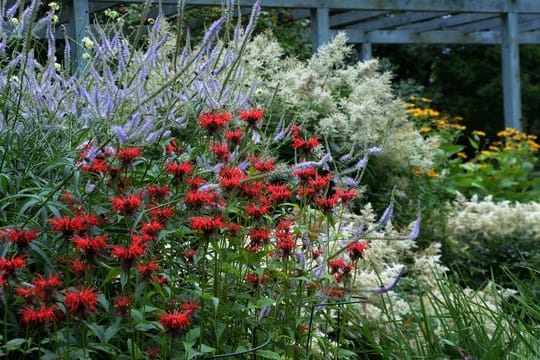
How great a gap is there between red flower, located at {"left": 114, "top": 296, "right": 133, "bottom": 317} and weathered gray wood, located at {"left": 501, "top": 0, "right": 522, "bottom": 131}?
10.5 m

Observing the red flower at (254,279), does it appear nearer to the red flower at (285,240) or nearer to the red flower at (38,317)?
the red flower at (285,240)

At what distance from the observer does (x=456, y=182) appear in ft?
26.9

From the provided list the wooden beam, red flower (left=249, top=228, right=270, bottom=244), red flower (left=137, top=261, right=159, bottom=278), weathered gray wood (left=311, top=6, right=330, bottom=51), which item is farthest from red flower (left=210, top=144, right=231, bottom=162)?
weathered gray wood (left=311, top=6, right=330, bottom=51)

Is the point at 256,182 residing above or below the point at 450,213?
above

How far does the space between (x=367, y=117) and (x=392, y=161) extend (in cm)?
75

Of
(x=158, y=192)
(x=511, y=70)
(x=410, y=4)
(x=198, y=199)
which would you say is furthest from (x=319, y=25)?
(x=198, y=199)

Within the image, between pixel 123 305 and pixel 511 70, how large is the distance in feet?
35.2

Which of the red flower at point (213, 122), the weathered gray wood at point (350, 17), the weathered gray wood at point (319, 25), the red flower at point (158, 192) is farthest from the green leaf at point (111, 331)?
the weathered gray wood at point (350, 17)

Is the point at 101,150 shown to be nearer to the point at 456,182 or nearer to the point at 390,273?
the point at 390,273

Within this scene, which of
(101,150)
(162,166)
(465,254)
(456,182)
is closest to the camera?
(101,150)

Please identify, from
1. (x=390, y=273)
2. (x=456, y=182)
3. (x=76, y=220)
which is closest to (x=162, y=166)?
(x=76, y=220)

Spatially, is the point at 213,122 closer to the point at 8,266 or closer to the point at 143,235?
the point at 143,235

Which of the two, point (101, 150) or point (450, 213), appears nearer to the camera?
point (101, 150)

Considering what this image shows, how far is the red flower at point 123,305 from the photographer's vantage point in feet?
6.97
